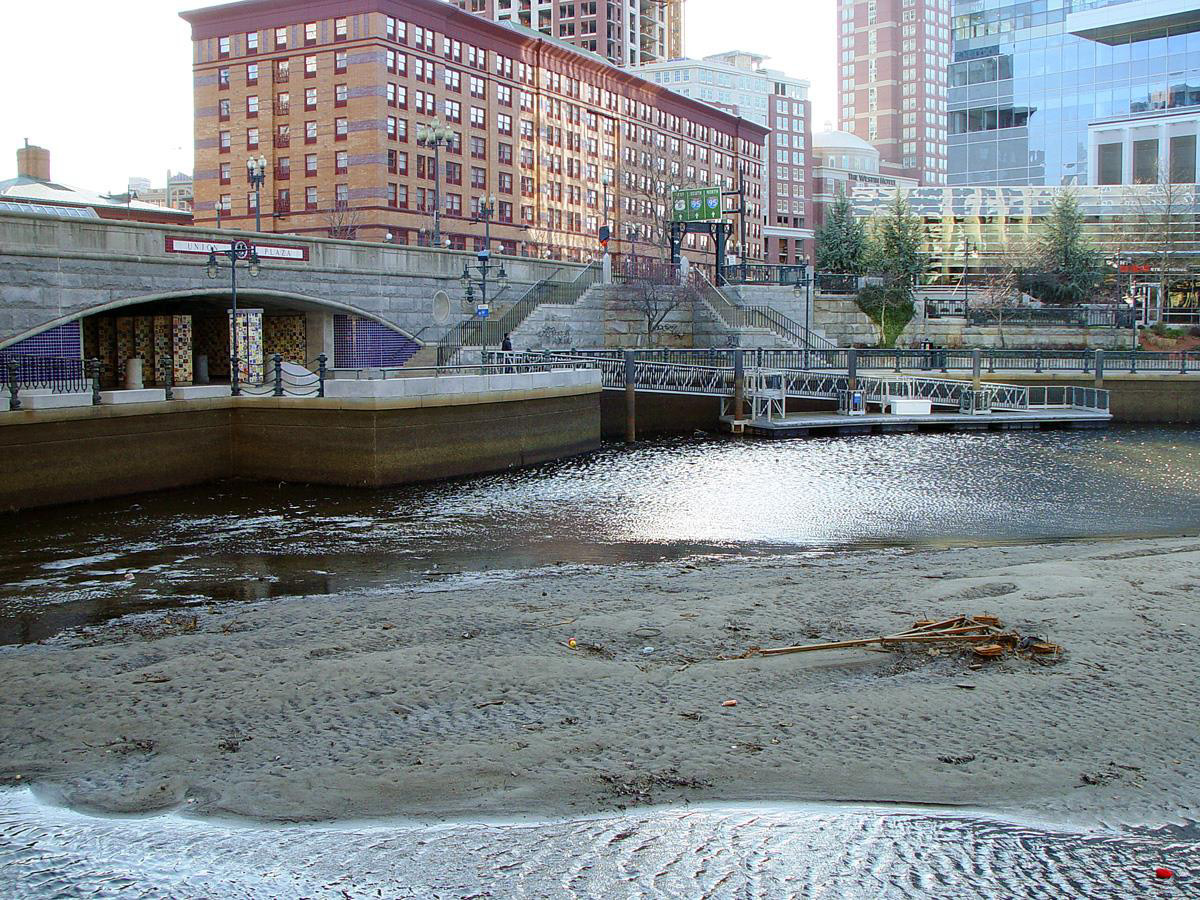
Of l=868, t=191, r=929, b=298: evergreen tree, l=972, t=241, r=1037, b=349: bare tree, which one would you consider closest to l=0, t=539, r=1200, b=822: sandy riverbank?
l=972, t=241, r=1037, b=349: bare tree

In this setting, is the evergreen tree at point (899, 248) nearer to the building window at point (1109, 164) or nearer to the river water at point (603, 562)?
the building window at point (1109, 164)

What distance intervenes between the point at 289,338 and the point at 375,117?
41333mm

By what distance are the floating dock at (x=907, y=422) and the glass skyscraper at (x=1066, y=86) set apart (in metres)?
47.0

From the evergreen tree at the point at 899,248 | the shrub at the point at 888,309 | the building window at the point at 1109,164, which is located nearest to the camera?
the shrub at the point at 888,309

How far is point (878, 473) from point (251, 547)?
16.7 m

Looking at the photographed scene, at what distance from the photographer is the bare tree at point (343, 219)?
257 feet

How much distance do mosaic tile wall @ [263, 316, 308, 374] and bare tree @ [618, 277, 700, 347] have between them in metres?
15.7

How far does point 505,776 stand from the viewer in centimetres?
874

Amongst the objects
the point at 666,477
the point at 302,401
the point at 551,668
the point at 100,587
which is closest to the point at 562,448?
the point at 666,477

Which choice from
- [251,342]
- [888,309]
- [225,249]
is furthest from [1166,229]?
[251,342]

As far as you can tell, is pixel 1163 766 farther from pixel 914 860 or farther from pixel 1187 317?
pixel 1187 317

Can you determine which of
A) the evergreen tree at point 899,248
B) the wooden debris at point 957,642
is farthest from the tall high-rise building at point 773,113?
the wooden debris at point 957,642

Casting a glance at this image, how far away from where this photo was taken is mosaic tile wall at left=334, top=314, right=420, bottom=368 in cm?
4353

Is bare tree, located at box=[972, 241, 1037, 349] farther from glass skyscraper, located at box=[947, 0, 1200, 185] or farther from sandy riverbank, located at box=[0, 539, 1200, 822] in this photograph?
sandy riverbank, located at box=[0, 539, 1200, 822]
